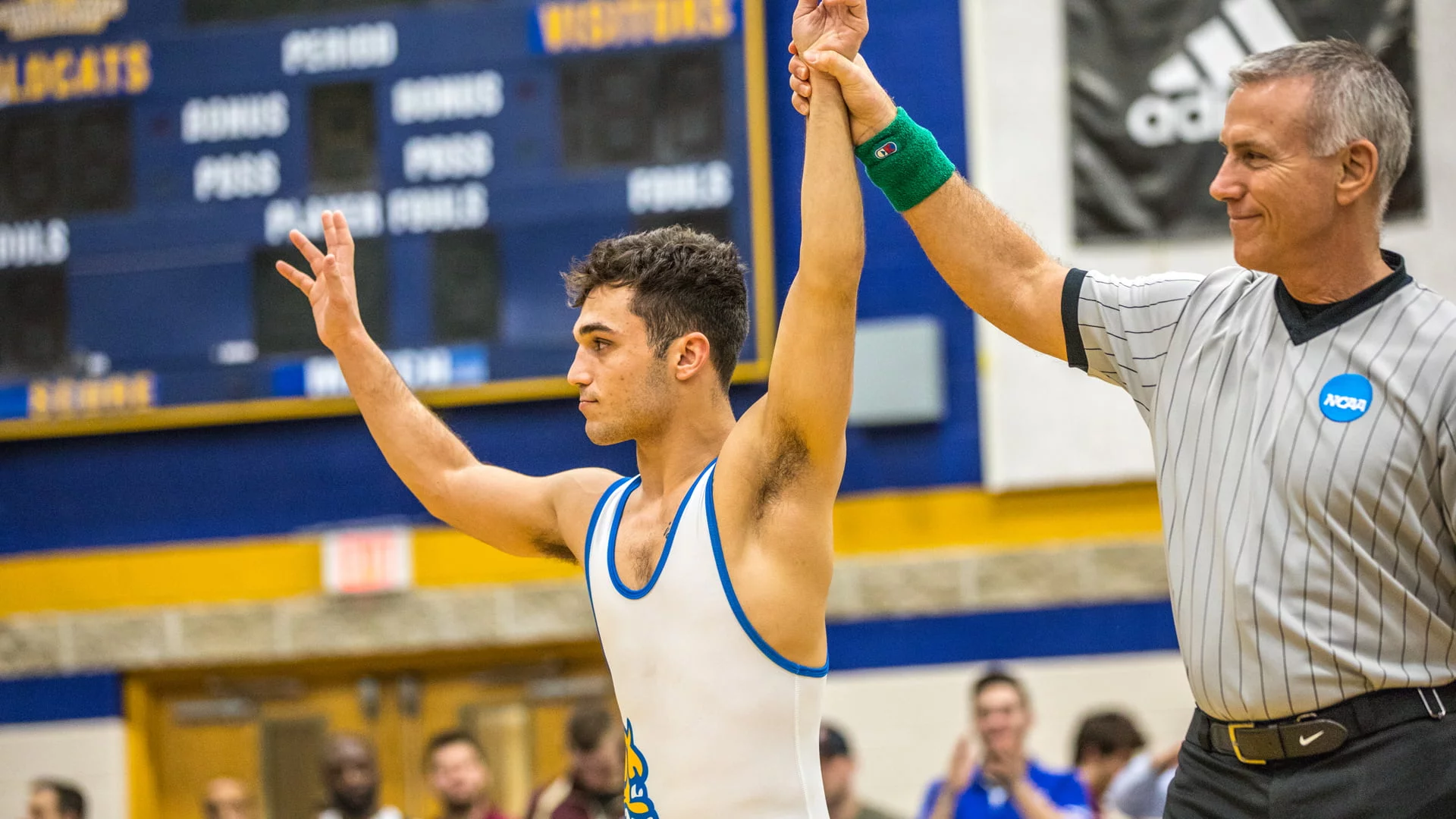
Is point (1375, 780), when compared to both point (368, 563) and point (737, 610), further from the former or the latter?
point (368, 563)

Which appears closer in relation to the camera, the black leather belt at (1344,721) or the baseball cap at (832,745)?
the black leather belt at (1344,721)

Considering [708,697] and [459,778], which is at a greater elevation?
[708,697]

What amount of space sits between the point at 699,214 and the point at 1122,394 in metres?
1.93

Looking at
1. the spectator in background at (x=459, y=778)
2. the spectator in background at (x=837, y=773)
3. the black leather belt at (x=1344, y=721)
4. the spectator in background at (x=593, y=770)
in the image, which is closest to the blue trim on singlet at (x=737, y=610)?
the black leather belt at (x=1344, y=721)

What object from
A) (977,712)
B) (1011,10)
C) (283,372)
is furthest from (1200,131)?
(283,372)

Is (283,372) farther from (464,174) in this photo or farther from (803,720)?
(803,720)

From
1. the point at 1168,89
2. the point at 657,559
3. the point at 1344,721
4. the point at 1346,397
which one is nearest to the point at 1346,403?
the point at 1346,397

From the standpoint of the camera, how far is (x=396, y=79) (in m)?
7.06

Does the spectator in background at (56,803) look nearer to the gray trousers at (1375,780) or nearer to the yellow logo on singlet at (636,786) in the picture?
the yellow logo on singlet at (636,786)

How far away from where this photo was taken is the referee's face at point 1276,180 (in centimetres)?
230

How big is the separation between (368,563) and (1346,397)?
5627 millimetres

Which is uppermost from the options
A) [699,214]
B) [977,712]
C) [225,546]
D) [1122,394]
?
[699,214]

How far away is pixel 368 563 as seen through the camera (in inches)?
285

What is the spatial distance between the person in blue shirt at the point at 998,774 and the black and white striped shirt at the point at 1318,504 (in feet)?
9.73
